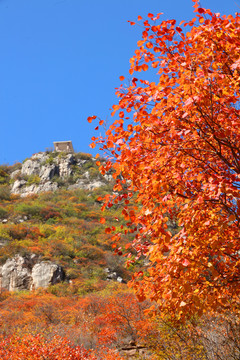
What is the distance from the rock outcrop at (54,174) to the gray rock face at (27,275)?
2898 cm

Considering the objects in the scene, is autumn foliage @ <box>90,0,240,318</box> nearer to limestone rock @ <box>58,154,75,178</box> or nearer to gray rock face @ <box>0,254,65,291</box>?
gray rock face @ <box>0,254,65,291</box>

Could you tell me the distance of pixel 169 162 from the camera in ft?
14.5

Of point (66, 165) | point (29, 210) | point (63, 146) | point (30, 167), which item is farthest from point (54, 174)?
point (29, 210)

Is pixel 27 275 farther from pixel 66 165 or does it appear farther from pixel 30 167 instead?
pixel 30 167

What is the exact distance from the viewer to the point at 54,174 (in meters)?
57.7

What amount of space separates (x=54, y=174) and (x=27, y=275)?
3616 cm

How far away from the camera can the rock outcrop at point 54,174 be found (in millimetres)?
54500

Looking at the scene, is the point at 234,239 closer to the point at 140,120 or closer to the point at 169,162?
the point at 169,162

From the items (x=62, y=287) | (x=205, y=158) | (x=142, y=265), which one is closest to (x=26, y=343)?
(x=205, y=158)

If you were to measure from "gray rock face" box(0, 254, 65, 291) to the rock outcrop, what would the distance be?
2898 cm

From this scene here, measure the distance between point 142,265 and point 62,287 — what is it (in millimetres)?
8074

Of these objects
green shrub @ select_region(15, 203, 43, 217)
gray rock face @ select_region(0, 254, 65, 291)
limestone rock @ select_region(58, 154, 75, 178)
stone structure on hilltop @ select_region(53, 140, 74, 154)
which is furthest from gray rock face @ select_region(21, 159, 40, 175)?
gray rock face @ select_region(0, 254, 65, 291)

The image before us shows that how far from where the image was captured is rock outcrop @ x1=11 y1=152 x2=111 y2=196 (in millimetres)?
54500

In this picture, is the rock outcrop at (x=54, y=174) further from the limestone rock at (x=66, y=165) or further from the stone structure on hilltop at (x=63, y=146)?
the stone structure on hilltop at (x=63, y=146)
